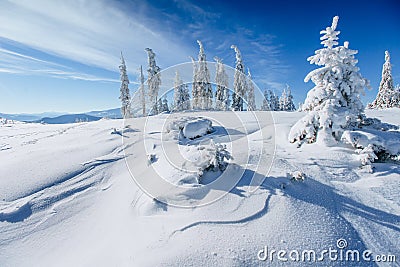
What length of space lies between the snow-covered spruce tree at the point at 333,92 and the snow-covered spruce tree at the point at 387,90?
36719 millimetres

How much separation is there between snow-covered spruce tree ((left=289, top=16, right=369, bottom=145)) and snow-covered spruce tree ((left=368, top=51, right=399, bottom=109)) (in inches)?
1446

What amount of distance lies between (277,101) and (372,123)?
55.0m

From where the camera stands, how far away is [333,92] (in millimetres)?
7180

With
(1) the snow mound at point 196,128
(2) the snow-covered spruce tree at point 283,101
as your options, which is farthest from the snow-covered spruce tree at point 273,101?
(1) the snow mound at point 196,128

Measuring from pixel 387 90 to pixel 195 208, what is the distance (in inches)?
1742

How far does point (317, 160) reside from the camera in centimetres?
642

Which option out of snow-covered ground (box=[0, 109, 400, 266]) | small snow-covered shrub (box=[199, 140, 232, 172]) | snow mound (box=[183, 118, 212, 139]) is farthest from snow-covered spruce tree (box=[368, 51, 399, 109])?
small snow-covered shrub (box=[199, 140, 232, 172])

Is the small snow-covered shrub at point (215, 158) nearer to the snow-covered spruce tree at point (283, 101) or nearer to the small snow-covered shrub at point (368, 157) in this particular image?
Answer: the small snow-covered shrub at point (368, 157)

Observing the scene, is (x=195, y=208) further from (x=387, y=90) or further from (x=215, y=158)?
(x=387, y=90)

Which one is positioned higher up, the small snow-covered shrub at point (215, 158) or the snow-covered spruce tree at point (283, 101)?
the snow-covered spruce tree at point (283, 101)

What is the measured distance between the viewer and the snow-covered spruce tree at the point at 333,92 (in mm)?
6973

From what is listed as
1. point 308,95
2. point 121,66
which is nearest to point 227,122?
point 308,95

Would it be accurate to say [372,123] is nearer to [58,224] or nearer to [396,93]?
[58,224]

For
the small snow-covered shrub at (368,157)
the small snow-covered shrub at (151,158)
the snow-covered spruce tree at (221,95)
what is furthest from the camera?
the small snow-covered shrub at (151,158)
